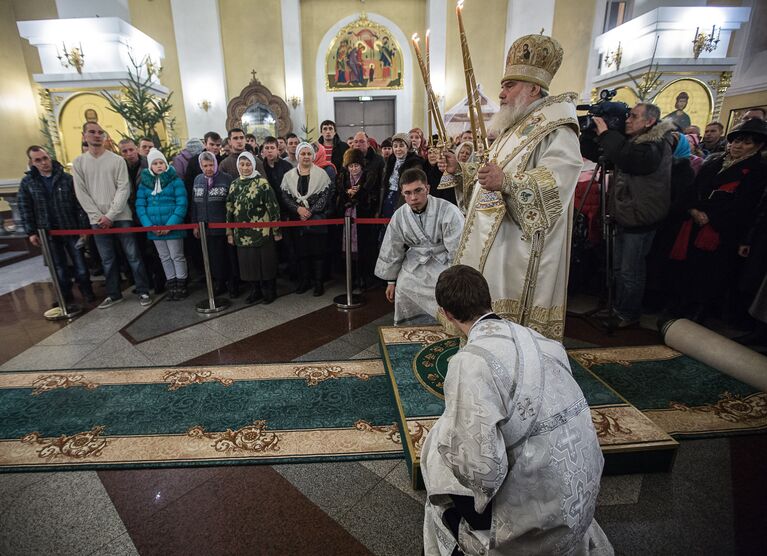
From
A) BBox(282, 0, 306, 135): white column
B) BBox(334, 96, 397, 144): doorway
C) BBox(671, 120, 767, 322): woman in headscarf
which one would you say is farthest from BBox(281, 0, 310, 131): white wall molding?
BBox(671, 120, 767, 322): woman in headscarf

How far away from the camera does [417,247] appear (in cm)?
365

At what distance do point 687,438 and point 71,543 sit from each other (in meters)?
3.27

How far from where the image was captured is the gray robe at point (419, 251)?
3535 millimetres

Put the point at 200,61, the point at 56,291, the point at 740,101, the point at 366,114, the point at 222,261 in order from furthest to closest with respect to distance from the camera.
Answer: the point at 366,114 → the point at 200,61 → the point at 740,101 → the point at 222,261 → the point at 56,291

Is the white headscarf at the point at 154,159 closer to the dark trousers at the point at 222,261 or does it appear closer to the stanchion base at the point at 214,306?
the dark trousers at the point at 222,261

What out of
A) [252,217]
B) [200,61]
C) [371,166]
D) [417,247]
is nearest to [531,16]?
[200,61]

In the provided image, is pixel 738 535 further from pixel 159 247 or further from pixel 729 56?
pixel 729 56

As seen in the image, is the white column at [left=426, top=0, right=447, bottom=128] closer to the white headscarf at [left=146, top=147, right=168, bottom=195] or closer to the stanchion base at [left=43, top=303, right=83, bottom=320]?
the white headscarf at [left=146, top=147, right=168, bottom=195]

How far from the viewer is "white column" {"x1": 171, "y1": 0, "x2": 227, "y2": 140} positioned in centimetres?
1220

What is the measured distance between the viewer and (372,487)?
2.12 m

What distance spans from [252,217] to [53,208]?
7.37 ft

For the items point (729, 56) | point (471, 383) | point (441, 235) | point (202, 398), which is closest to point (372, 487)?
point (471, 383)

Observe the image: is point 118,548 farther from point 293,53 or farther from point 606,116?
point 293,53

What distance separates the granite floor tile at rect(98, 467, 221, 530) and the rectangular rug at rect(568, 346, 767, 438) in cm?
264
